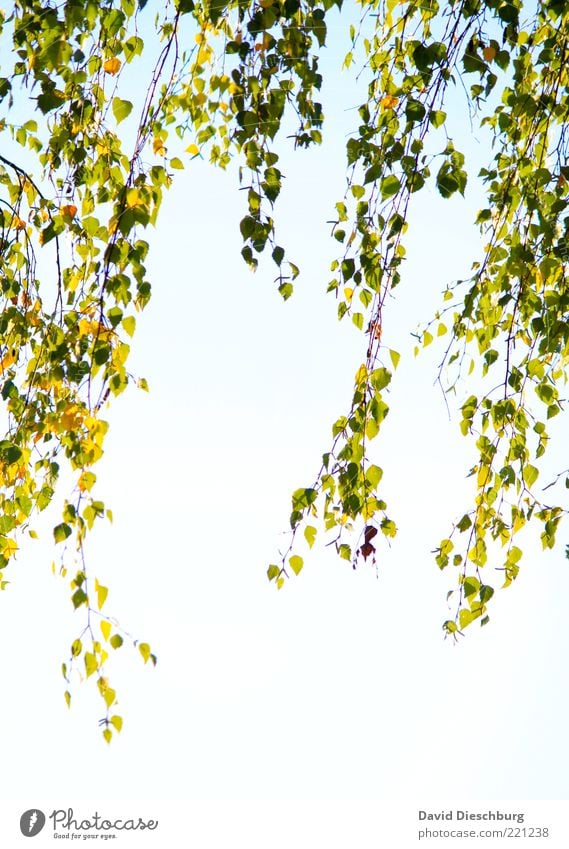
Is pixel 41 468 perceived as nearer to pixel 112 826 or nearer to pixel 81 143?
pixel 81 143

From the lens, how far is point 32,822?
3.12 m

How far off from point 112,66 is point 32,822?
8.72 ft

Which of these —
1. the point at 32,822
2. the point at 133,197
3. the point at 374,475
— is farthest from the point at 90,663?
the point at 32,822

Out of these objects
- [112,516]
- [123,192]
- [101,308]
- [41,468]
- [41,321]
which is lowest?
[112,516]

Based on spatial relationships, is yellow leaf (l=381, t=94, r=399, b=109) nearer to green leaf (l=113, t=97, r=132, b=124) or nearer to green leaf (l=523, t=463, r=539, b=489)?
green leaf (l=113, t=97, r=132, b=124)

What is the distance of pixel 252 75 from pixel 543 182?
1.57ft

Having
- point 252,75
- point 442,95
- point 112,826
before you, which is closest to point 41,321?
point 252,75

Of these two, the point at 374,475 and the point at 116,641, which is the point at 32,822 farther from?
the point at 374,475

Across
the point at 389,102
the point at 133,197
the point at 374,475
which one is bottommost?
the point at 374,475

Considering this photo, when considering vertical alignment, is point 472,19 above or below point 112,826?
above

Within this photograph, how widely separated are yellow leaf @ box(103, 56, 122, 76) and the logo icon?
260 centimetres

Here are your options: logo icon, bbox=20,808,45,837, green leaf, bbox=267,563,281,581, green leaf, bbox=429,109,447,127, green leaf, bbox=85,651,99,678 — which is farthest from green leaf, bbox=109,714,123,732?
logo icon, bbox=20,808,45,837

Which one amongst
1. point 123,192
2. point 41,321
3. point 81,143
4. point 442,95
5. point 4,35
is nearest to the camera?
point 123,192

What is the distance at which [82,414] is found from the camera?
4.74 ft
